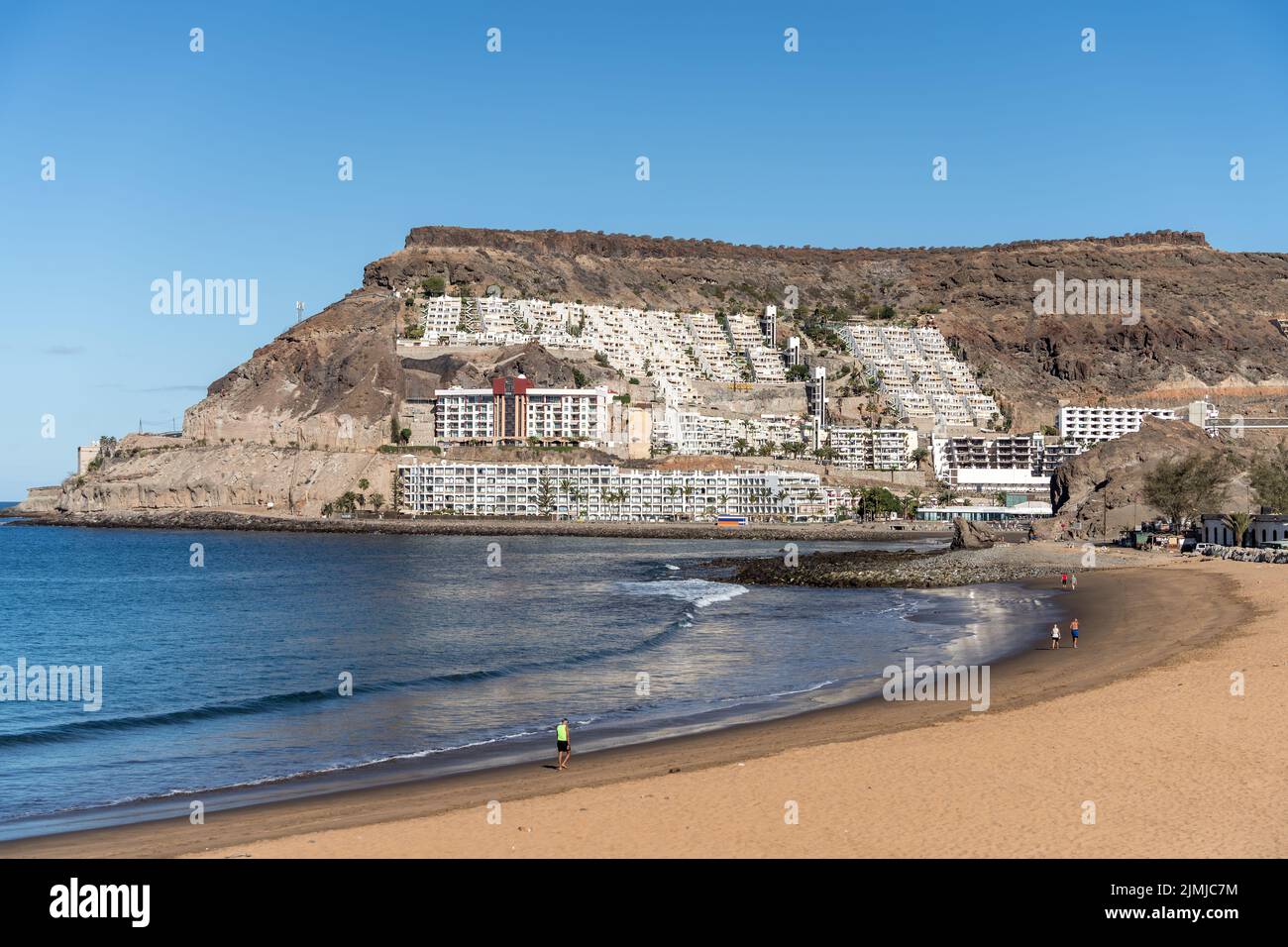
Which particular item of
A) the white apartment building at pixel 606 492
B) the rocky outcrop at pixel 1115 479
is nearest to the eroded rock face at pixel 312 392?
the white apartment building at pixel 606 492

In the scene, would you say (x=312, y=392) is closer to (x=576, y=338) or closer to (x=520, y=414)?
(x=520, y=414)

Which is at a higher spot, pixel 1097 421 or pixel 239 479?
pixel 1097 421

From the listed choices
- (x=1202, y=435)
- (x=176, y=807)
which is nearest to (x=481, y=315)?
(x=1202, y=435)

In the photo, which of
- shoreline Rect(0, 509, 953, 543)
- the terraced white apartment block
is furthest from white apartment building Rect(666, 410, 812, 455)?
shoreline Rect(0, 509, 953, 543)

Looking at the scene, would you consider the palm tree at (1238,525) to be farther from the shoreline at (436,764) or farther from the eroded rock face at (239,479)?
the eroded rock face at (239,479)

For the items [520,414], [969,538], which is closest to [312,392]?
[520,414]

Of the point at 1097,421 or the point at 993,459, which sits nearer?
the point at 993,459
